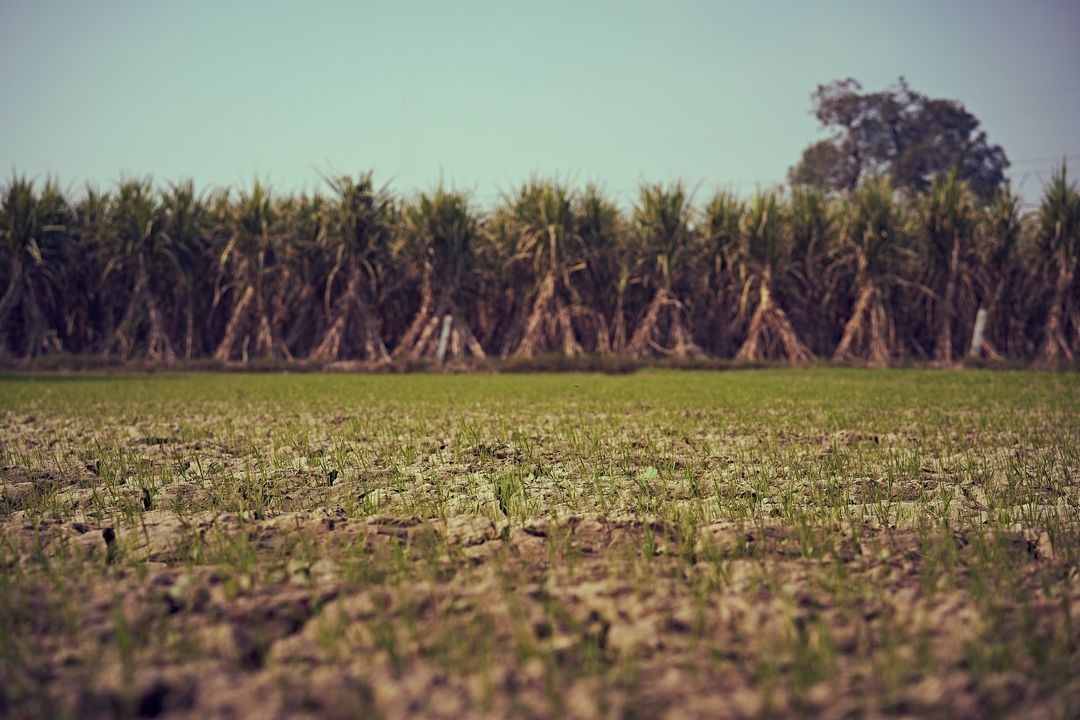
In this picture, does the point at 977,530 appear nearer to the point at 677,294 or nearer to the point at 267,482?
the point at 267,482

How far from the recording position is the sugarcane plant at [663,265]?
15.2 m

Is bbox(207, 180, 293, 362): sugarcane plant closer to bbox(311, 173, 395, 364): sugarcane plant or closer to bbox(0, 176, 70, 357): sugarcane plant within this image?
bbox(311, 173, 395, 364): sugarcane plant

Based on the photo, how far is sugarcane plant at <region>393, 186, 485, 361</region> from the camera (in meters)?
15.2

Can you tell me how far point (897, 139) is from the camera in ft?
119

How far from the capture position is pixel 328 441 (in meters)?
4.84

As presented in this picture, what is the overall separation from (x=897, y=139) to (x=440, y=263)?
2735cm

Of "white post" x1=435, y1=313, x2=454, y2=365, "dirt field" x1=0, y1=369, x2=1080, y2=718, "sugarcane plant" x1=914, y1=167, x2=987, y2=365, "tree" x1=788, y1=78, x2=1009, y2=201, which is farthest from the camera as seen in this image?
"tree" x1=788, y1=78, x2=1009, y2=201

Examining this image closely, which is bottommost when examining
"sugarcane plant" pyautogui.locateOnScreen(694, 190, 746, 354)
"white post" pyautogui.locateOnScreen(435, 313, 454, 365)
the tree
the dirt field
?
the dirt field

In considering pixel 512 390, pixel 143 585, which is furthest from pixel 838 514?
pixel 512 390

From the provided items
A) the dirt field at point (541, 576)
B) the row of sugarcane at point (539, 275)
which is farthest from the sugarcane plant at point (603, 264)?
the dirt field at point (541, 576)

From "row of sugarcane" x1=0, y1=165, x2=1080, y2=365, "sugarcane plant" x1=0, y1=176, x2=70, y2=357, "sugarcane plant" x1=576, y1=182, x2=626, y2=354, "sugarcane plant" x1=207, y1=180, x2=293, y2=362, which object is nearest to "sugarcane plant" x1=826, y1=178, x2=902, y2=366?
"row of sugarcane" x1=0, y1=165, x2=1080, y2=365

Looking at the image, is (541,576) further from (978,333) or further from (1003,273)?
(1003,273)

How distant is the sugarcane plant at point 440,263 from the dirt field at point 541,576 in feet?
33.4

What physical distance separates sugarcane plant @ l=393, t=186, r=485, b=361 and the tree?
23795 millimetres
